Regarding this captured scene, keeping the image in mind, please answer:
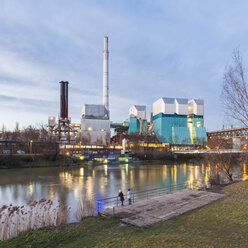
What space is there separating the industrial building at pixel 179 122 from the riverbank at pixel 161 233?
14162 cm

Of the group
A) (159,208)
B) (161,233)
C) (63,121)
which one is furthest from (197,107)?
(161,233)

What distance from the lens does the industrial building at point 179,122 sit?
153 m

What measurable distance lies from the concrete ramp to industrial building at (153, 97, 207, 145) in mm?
135827

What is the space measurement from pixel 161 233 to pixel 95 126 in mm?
147527

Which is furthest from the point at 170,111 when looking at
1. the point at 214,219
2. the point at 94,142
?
the point at 214,219

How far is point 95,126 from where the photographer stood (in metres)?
155

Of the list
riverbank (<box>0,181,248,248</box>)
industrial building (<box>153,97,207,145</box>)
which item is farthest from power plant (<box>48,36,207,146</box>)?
riverbank (<box>0,181,248,248</box>)

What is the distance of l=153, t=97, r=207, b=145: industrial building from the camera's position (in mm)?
152875

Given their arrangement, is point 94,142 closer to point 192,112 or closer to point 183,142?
point 183,142

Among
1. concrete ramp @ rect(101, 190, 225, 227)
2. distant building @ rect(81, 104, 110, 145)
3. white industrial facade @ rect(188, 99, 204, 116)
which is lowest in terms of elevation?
concrete ramp @ rect(101, 190, 225, 227)

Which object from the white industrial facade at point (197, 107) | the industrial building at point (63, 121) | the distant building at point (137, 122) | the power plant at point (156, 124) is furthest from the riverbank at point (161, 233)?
the white industrial facade at point (197, 107)

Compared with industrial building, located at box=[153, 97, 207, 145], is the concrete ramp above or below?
below

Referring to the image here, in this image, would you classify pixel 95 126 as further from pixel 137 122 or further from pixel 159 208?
pixel 159 208

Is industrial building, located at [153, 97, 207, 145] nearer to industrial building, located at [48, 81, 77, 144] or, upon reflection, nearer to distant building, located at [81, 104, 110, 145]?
distant building, located at [81, 104, 110, 145]
